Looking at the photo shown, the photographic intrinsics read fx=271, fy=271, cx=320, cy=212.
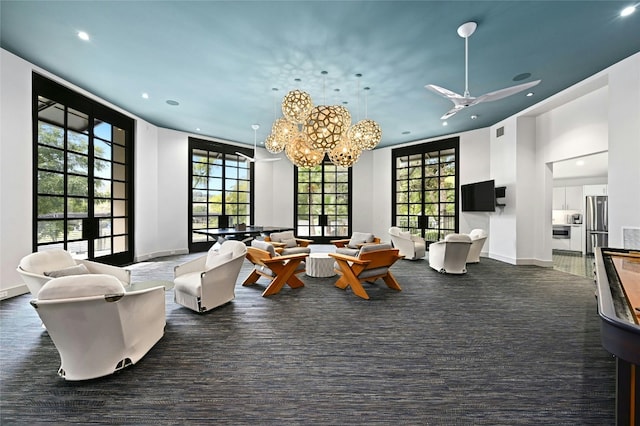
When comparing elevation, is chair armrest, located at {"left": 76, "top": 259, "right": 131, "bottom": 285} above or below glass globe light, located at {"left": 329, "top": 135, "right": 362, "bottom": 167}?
below

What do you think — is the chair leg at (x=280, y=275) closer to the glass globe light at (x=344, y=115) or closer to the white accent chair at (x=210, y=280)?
the white accent chair at (x=210, y=280)

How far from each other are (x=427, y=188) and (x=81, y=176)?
911 centimetres

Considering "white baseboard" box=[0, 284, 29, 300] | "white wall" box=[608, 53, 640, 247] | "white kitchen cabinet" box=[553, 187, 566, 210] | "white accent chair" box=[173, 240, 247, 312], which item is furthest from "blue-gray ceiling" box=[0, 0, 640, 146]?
"white kitchen cabinet" box=[553, 187, 566, 210]

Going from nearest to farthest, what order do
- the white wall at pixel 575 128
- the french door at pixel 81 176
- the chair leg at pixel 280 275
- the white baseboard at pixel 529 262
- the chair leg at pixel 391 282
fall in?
the chair leg at pixel 280 275, the chair leg at pixel 391 282, the french door at pixel 81 176, the white wall at pixel 575 128, the white baseboard at pixel 529 262

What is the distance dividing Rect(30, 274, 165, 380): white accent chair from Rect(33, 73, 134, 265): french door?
3.65 meters

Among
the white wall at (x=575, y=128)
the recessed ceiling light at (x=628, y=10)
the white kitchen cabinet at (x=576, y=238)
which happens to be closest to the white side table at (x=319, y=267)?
the recessed ceiling light at (x=628, y=10)

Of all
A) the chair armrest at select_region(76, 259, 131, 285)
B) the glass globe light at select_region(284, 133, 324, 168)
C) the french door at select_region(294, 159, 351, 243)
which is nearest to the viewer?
the chair armrest at select_region(76, 259, 131, 285)

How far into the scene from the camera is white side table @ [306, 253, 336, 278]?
5270 mm

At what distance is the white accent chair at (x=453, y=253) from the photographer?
217 inches

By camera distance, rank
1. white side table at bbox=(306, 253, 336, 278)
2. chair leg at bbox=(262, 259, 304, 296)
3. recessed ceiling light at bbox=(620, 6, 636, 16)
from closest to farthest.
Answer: recessed ceiling light at bbox=(620, 6, 636, 16)
chair leg at bbox=(262, 259, 304, 296)
white side table at bbox=(306, 253, 336, 278)

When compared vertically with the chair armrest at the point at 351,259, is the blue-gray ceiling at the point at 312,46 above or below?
above

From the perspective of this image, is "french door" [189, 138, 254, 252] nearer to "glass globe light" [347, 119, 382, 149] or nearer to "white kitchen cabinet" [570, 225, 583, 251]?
"glass globe light" [347, 119, 382, 149]

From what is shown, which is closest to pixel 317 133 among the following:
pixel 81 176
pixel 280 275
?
pixel 280 275

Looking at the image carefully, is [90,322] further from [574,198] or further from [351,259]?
[574,198]
